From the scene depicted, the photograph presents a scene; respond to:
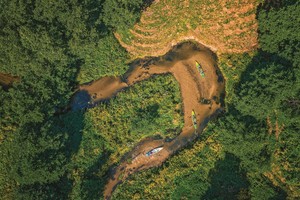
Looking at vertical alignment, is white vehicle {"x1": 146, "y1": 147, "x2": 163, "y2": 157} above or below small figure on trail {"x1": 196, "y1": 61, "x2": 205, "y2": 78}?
below

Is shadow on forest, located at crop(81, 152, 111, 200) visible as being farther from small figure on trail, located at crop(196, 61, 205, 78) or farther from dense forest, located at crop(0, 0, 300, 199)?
small figure on trail, located at crop(196, 61, 205, 78)

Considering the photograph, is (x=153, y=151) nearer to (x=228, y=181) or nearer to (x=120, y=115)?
(x=120, y=115)

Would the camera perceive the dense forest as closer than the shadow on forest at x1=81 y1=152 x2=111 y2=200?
Yes

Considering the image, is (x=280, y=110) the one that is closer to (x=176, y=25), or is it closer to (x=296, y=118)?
(x=296, y=118)

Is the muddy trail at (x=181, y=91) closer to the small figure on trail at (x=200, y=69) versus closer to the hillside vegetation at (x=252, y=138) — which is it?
the small figure on trail at (x=200, y=69)

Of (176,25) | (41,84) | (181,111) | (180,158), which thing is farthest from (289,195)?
(41,84)

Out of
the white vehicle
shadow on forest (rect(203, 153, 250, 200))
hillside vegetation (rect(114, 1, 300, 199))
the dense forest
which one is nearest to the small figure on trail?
the dense forest
